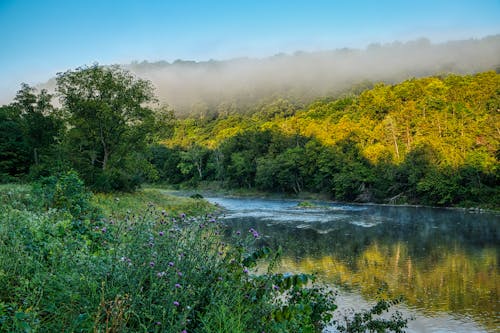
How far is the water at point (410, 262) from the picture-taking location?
42.3ft

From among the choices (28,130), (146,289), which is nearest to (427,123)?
(28,130)

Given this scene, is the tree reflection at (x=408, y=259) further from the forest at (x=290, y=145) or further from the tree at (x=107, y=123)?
the forest at (x=290, y=145)

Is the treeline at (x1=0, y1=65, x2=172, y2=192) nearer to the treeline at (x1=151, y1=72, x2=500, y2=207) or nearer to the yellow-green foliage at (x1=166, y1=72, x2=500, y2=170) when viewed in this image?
the treeline at (x1=151, y1=72, x2=500, y2=207)

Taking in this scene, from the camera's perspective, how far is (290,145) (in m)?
82.6

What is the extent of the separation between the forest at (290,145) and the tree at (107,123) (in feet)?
0.29

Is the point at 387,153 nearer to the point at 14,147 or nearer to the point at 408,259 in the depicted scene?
the point at 408,259

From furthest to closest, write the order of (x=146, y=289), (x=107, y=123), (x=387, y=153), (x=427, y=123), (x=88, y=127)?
(x=427, y=123), (x=387, y=153), (x=107, y=123), (x=88, y=127), (x=146, y=289)

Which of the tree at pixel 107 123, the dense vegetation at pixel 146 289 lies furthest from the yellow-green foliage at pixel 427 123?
the dense vegetation at pixel 146 289

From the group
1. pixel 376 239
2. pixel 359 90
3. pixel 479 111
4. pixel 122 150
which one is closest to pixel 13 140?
pixel 122 150

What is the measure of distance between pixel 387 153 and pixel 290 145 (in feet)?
70.1

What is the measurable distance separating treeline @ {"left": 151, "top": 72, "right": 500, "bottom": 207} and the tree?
11391 millimetres

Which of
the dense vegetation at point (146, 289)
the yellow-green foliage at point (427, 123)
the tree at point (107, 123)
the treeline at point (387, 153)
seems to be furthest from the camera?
the yellow-green foliage at point (427, 123)

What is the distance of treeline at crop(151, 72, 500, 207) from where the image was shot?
52719 millimetres

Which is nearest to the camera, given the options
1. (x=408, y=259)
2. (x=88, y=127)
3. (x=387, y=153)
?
(x=408, y=259)
